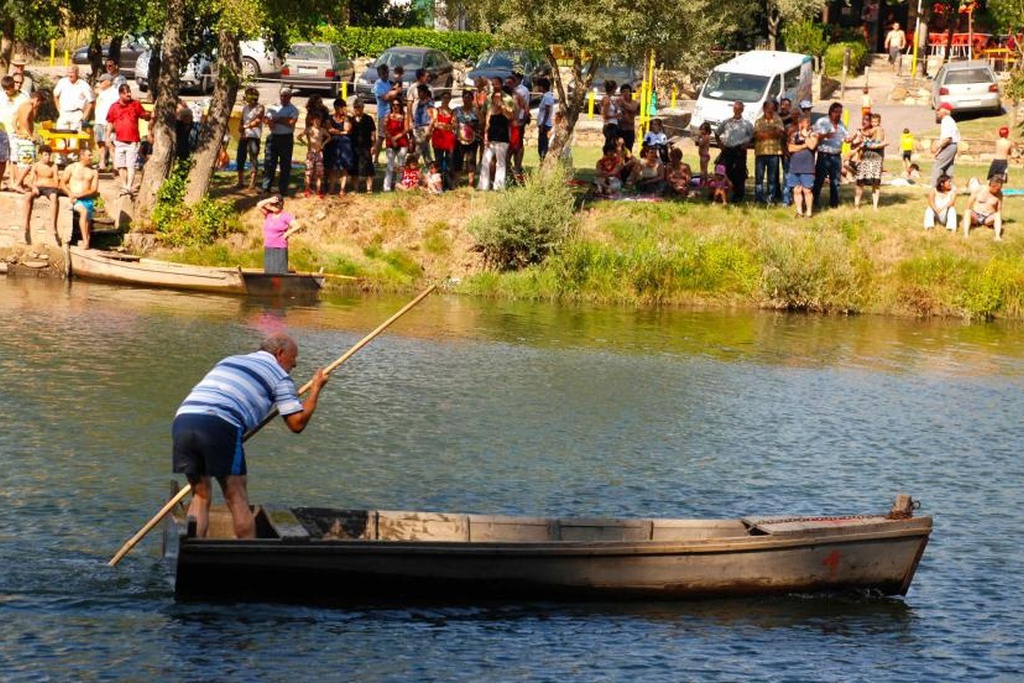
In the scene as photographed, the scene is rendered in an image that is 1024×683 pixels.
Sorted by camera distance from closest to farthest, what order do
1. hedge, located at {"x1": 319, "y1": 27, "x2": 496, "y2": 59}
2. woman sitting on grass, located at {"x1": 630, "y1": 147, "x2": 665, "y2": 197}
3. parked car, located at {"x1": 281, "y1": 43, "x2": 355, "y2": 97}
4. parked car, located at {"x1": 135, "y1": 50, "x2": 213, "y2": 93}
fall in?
woman sitting on grass, located at {"x1": 630, "y1": 147, "x2": 665, "y2": 197} < parked car, located at {"x1": 135, "y1": 50, "x2": 213, "y2": 93} < parked car, located at {"x1": 281, "y1": 43, "x2": 355, "y2": 97} < hedge, located at {"x1": 319, "y1": 27, "x2": 496, "y2": 59}

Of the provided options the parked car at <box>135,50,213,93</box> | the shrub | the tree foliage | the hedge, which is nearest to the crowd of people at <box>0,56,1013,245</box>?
the parked car at <box>135,50,213,93</box>

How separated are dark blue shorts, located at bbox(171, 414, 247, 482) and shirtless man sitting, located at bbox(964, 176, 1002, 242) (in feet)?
72.7

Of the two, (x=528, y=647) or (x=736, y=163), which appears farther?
(x=736, y=163)

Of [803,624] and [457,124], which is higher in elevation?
[457,124]

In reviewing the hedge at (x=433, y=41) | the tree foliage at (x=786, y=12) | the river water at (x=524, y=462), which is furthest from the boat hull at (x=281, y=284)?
the tree foliage at (x=786, y=12)

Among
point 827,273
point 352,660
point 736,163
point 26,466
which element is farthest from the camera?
point 736,163

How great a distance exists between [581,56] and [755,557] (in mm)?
20347

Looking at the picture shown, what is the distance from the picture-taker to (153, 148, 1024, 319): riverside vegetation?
31.7m

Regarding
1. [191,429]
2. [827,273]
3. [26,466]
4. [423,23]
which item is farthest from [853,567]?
[423,23]

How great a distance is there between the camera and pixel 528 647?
13.5 meters

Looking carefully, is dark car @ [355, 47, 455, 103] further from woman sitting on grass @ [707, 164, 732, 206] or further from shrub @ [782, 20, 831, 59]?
woman sitting on grass @ [707, 164, 732, 206]

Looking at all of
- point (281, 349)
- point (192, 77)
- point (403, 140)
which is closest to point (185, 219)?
point (403, 140)

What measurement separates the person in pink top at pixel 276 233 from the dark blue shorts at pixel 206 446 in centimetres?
1647

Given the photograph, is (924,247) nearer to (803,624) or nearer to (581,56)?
(581,56)
